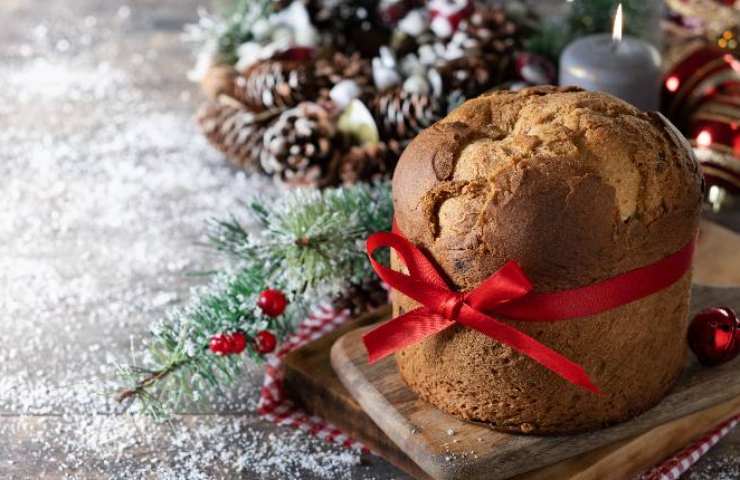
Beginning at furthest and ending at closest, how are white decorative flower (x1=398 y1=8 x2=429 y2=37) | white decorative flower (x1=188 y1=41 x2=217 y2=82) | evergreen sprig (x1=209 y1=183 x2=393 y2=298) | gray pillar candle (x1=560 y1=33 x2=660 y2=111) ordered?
1. white decorative flower (x1=188 y1=41 x2=217 y2=82)
2. white decorative flower (x1=398 y1=8 x2=429 y2=37)
3. gray pillar candle (x1=560 y1=33 x2=660 y2=111)
4. evergreen sprig (x1=209 y1=183 x2=393 y2=298)

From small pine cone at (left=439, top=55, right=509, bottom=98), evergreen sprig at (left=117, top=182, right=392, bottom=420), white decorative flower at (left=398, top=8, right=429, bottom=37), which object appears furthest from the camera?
white decorative flower at (left=398, top=8, right=429, bottom=37)

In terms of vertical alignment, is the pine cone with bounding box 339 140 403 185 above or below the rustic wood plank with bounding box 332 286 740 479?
above

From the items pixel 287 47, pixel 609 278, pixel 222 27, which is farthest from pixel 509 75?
pixel 609 278

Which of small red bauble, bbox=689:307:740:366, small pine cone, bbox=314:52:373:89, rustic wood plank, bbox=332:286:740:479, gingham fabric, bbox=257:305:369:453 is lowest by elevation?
gingham fabric, bbox=257:305:369:453

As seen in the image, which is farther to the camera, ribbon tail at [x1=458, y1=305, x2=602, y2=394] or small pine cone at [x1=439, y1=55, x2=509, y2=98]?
small pine cone at [x1=439, y1=55, x2=509, y2=98]

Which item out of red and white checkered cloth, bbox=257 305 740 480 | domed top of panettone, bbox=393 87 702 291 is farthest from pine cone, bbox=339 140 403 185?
domed top of panettone, bbox=393 87 702 291

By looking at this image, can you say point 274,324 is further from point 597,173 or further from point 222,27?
point 222,27

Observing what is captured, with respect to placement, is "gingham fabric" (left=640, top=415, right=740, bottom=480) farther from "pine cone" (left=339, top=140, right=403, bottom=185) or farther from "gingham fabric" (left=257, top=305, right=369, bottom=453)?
"pine cone" (left=339, top=140, right=403, bottom=185)
